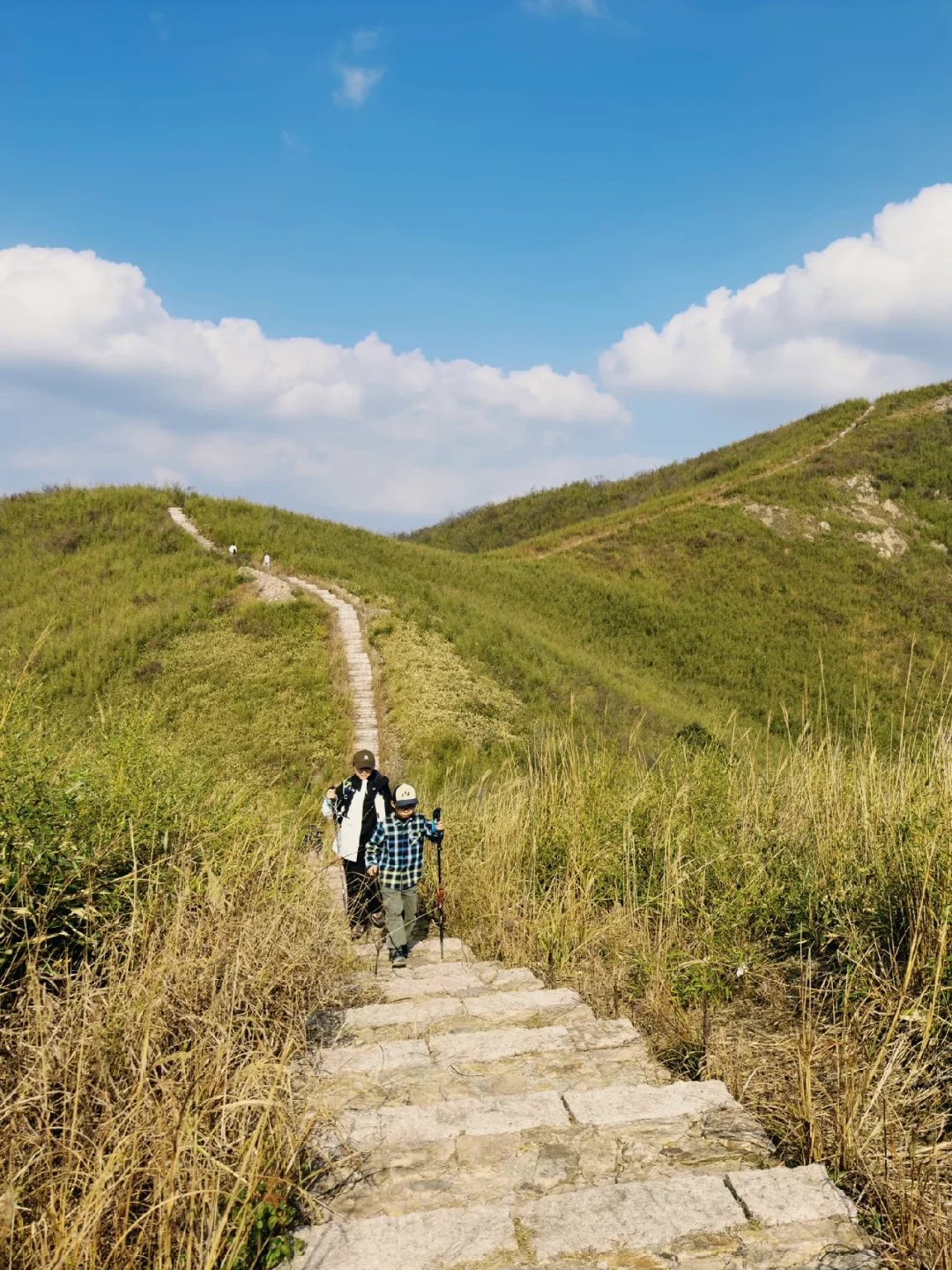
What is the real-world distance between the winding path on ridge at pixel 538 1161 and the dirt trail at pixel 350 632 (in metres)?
12.4

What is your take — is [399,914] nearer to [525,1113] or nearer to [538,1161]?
[525,1113]

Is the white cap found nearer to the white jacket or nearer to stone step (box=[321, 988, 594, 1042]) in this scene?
the white jacket

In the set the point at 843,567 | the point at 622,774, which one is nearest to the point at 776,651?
the point at 843,567

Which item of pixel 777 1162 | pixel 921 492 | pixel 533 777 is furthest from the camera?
pixel 921 492

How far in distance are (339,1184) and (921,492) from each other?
47.2 metres

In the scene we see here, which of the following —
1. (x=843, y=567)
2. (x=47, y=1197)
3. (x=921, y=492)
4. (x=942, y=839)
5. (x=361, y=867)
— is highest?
(x=921, y=492)

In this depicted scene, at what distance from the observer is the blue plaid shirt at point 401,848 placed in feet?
20.7

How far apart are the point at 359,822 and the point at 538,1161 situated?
15.2ft

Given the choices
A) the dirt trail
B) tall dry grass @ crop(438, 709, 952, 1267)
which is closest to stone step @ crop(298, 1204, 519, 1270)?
tall dry grass @ crop(438, 709, 952, 1267)

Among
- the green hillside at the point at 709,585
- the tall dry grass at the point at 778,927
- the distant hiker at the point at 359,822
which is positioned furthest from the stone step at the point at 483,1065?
the green hillside at the point at 709,585

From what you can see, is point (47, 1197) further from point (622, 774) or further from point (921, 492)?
point (921, 492)

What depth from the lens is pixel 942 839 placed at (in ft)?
12.6

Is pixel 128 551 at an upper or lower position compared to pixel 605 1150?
upper

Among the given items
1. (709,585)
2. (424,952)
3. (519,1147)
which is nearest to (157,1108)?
(519,1147)
